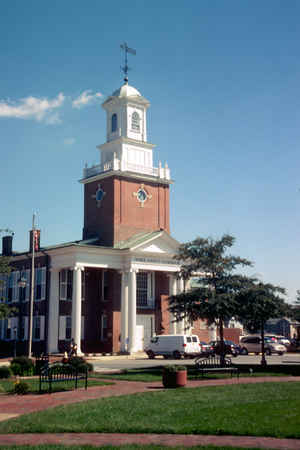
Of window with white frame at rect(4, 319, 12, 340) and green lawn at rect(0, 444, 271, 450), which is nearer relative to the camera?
green lawn at rect(0, 444, 271, 450)

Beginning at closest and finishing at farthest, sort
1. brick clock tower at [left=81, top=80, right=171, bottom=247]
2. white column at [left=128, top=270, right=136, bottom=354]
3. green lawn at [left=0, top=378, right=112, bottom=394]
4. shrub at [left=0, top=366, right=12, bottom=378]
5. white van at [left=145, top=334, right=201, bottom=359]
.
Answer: green lawn at [left=0, top=378, right=112, bottom=394]
shrub at [left=0, top=366, right=12, bottom=378]
white van at [left=145, top=334, right=201, bottom=359]
white column at [left=128, top=270, right=136, bottom=354]
brick clock tower at [left=81, top=80, right=171, bottom=247]

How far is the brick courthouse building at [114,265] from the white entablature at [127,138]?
9 centimetres

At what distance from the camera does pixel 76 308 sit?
1715 inches

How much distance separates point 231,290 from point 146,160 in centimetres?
2503

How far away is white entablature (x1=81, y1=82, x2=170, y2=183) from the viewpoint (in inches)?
1991

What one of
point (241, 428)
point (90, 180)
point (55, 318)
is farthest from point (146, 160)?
point (241, 428)

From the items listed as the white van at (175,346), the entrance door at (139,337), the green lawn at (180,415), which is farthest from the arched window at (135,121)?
the green lawn at (180,415)

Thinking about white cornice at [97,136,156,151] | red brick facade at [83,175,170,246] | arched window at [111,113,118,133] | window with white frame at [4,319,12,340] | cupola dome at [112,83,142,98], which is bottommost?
window with white frame at [4,319,12,340]

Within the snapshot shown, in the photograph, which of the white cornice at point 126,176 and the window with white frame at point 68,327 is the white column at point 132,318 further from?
the white cornice at point 126,176

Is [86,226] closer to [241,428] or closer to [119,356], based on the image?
[119,356]

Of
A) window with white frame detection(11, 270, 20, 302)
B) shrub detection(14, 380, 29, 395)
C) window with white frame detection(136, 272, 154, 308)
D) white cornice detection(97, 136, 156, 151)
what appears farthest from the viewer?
window with white frame detection(11, 270, 20, 302)

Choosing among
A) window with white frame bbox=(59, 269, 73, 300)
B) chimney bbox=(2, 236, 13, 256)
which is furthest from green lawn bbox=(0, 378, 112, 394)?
chimney bbox=(2, 236, 13, 256)

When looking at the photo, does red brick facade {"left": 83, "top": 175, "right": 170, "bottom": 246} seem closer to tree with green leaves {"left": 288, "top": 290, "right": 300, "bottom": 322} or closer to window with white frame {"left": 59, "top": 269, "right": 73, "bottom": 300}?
window with white frame {"left": 59, "top": 269, "right": 73, "bottom": 300}

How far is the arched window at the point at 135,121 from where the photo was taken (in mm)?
52125
